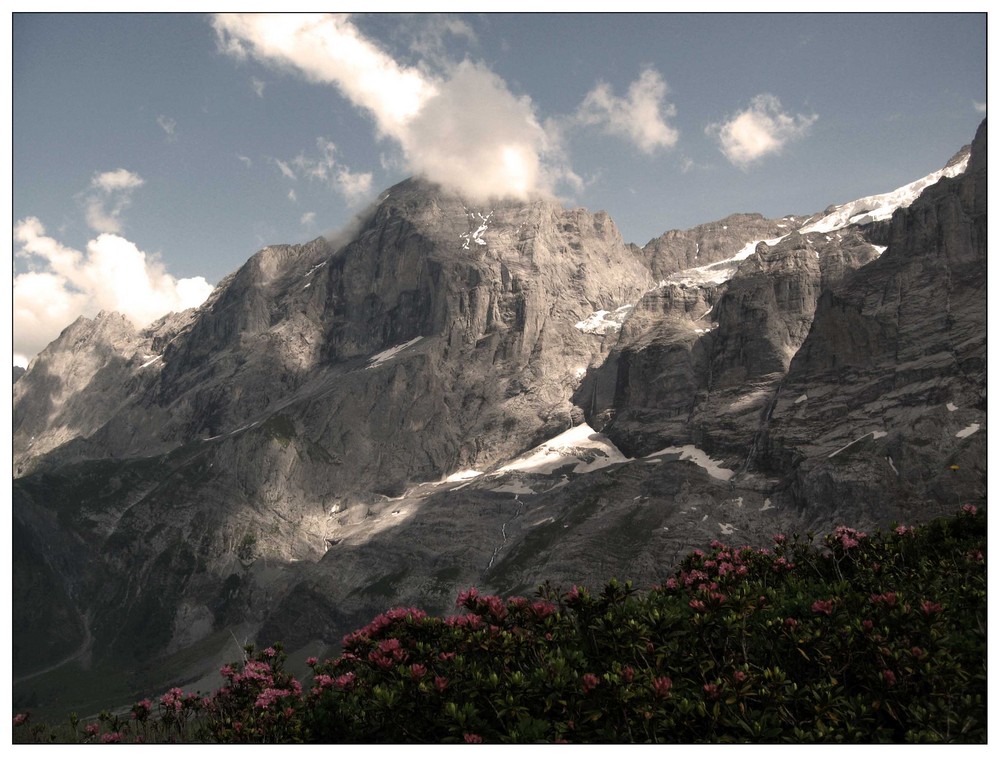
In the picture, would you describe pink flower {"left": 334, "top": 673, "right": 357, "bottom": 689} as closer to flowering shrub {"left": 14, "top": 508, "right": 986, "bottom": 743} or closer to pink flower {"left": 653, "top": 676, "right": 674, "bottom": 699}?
flowering shrub {"left": 14, "top": 508, "right": 986, "bottom": 743}

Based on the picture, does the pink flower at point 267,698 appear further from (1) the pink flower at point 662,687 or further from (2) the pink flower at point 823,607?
(2) the pink flower at point 823,607

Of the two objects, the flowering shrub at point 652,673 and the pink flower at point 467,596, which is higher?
the pink flower at point 467,596

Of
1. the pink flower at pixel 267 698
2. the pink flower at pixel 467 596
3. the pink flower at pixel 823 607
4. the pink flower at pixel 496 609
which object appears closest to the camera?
the pink flower at pixel 823 607

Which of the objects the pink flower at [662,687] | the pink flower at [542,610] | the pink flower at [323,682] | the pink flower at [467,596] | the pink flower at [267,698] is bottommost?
the pink flower at [267,698]

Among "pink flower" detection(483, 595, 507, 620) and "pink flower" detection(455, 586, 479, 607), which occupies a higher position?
"pink flower" detection(455, 586, 479, 607)

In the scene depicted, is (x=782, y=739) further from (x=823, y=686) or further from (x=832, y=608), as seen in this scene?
(x=832, y=608)

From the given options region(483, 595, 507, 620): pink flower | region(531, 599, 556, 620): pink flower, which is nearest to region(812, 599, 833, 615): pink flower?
region(531, 599, 556, 620): pink flower

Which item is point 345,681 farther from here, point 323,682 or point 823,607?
point 823,607

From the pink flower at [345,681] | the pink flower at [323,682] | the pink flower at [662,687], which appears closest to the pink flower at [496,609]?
the pink flower at [345,681]

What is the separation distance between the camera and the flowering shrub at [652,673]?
1722cm

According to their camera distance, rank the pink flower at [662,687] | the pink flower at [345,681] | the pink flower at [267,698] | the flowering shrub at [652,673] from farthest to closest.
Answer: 1. the pink flower at [267,698]
2. the pink flower at [345,681]
3. the flowering shrub at [652,673]
4. the pink flower at [662,687]

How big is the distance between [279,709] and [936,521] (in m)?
24.8

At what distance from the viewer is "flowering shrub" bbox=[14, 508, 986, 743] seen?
17.2 metres
